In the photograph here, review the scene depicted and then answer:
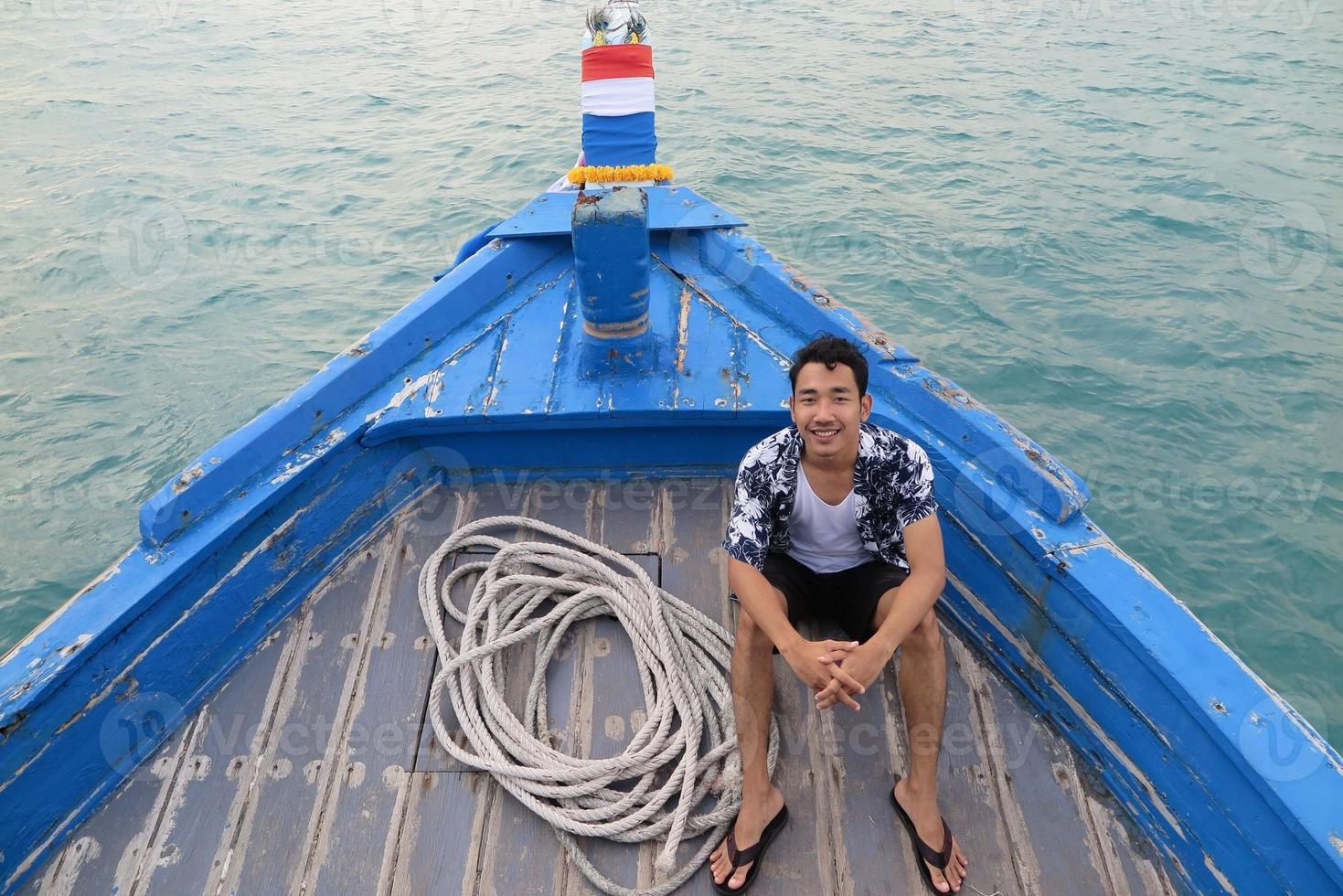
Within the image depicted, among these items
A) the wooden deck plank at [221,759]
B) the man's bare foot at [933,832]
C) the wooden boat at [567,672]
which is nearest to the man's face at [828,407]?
the wooden boat at [567,672]

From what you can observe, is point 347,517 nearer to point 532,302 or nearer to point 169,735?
point 169,735

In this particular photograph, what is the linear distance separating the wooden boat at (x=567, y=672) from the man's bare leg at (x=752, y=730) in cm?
10

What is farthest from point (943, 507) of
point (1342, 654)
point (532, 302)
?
point (1342, 654)

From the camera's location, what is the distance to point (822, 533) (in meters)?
2.18

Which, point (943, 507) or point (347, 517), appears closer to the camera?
point (943, 507)

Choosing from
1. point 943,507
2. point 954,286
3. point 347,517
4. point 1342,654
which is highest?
point 943,507

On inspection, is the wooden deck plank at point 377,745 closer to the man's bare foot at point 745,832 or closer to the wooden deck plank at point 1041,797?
the man's bare foot at point 745,832

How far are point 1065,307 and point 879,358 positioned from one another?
14.4 feet

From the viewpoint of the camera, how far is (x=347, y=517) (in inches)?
106

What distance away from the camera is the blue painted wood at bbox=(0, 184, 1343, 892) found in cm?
177

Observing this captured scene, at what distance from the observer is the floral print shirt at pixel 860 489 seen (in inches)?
79.4
